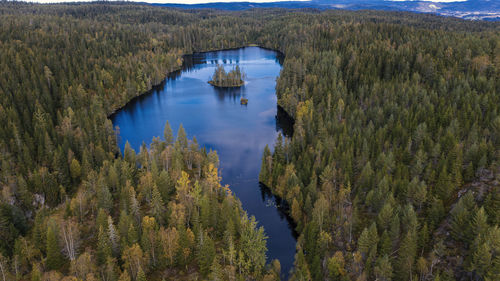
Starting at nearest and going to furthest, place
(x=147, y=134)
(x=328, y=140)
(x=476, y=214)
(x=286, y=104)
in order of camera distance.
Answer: (x=476, y=214) → (x=328, y=140) → (x=147, y=134) → (x=286, y=104)

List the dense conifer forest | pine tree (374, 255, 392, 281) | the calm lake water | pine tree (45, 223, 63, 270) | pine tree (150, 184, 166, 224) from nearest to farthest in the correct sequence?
pine tree (374, 255, 392, 281) → the dense conifer forest → pine tree (45, 223, 63, 270) → pine tree (150, 184, 166, 224) → the calm lake water

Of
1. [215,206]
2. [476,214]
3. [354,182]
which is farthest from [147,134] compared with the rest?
[476,214]

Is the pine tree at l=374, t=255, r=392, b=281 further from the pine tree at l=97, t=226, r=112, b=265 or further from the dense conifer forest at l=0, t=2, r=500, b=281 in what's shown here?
the pine tree at l=97, t=226, r=112, b=265

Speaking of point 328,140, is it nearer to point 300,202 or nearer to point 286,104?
point 300,202

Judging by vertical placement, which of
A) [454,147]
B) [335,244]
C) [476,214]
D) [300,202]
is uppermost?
[454,147]

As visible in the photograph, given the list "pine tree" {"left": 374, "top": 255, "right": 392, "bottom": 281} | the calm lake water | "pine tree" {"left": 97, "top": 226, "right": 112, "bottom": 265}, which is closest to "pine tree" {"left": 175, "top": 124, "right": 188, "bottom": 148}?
the calm lake water

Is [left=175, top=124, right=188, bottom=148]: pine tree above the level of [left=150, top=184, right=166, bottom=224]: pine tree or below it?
above

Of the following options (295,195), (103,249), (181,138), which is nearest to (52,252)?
(103,249)

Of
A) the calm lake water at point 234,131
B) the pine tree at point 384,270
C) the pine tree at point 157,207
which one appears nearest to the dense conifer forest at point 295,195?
the pine tree at point 157,207
